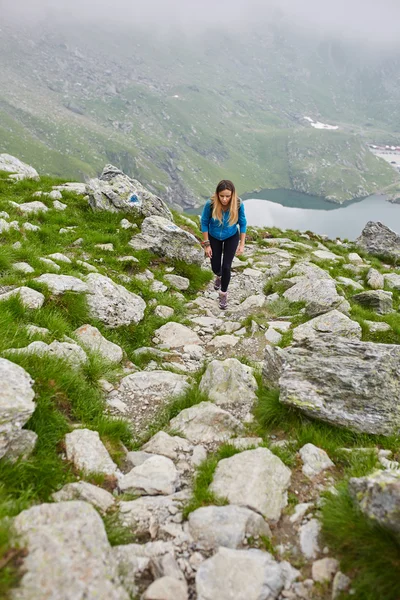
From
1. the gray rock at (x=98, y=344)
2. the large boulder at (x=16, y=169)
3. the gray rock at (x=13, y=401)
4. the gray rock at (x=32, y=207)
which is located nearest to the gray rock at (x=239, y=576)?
the gray rock at (x=13, y=401)

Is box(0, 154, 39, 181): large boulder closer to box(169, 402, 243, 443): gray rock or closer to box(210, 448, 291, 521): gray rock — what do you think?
box(169, 402, 243, 443): gray rock

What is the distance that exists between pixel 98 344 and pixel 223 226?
613 centimetres

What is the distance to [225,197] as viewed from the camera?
35.9 feet

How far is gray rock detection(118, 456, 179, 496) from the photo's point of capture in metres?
4.26

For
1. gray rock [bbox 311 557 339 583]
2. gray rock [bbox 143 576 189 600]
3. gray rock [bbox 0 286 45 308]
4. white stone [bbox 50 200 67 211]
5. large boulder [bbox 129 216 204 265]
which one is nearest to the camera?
gray rock [bbox 143 576 189 600]

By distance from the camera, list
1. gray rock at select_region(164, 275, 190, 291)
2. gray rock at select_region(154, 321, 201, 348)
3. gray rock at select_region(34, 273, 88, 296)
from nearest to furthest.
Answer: gray rock at select_region(34, 273, 88, 296) → gray rock at select_region(154, 321, 201, 348) → gray rock at select_region(164, 275, 190, 291)

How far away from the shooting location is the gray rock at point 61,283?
8.41m

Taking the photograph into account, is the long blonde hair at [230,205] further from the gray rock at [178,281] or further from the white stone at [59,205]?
the white stone at [59,205]

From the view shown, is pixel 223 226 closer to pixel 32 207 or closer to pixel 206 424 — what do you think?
pixel 206 424

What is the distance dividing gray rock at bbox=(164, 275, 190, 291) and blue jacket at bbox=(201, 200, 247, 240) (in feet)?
7.60

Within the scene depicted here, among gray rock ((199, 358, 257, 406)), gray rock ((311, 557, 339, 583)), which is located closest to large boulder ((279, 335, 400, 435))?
gray rock ((199, 358, 257, 406))

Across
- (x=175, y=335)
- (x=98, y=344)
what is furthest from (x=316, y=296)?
(x=98, y=344)

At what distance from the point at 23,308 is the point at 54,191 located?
517 inches

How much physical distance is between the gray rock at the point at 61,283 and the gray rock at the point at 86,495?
527 cm
